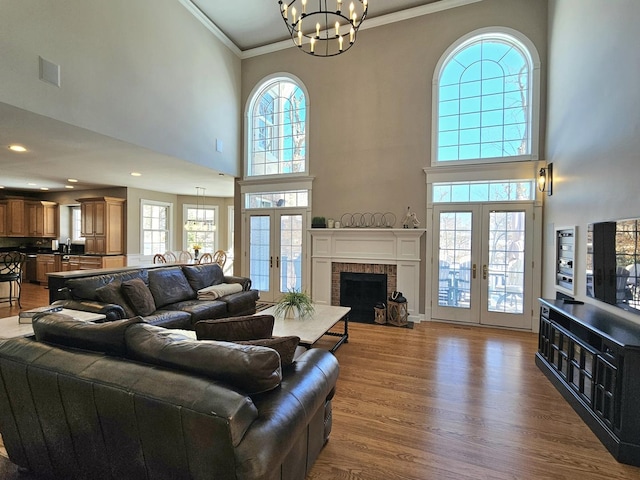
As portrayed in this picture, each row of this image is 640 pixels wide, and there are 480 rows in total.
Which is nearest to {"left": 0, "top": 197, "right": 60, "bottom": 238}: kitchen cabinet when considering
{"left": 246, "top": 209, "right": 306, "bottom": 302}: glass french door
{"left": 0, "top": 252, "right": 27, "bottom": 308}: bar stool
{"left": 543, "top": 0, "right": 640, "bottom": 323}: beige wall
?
{"left": 0, "top": 252, "right": 27, "bottom": 308}: bar stool

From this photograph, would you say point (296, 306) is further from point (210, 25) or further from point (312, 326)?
point (210, 25)

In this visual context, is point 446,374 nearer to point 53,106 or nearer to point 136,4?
point 53,106

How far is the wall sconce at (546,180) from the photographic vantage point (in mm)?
4453

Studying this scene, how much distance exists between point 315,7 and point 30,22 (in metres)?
4.04

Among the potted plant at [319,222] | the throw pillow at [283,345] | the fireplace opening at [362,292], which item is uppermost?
the potted plant at [319,222]

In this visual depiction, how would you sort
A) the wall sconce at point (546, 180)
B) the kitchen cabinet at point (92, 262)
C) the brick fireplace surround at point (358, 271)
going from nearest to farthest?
the wall sconce at point (546, 180) < the brick fireplace surround at point (358, 271) < the kitchen cabinet at point (92, 262)

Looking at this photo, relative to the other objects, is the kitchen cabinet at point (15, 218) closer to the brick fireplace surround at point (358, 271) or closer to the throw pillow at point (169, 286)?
the throw pillow at point (169, 286)

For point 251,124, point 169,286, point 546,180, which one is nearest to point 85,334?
point 169,286

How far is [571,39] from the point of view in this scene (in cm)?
387

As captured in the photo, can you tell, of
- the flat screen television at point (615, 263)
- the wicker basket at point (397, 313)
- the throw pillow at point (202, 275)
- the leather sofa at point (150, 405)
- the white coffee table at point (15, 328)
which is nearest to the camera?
the leather sofa at point (150, 405)

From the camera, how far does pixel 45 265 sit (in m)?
8.44

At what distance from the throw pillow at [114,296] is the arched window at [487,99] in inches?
198

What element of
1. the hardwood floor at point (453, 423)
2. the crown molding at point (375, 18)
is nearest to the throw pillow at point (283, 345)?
the hardwood floor at point (453, 423)

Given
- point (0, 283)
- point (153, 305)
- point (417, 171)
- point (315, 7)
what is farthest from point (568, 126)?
point (0, 283)
